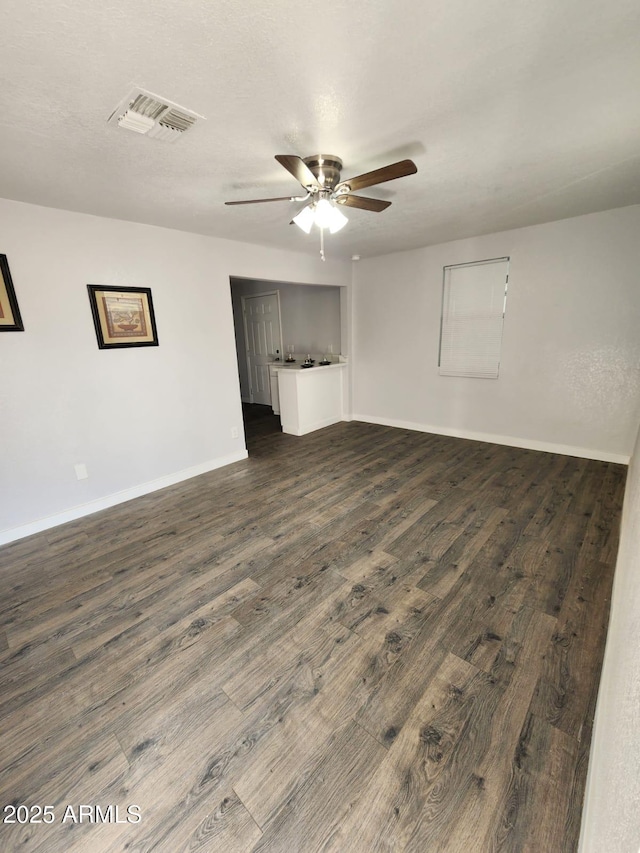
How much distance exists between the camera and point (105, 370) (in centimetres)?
299

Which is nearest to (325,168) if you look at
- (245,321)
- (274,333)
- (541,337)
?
(541,337)

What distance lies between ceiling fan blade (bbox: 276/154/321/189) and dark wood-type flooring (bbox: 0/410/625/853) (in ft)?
7.47

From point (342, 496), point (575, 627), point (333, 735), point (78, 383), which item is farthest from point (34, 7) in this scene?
point (575, 627)

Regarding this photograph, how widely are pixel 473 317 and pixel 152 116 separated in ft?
12.3

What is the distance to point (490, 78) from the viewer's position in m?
1.42

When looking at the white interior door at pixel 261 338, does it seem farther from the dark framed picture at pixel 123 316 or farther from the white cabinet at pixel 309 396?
the dark framed picture at pixel 123 316

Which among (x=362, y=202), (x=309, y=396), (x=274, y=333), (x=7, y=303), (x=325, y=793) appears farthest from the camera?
(x=274, y=333)

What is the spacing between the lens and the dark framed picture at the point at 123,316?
2879mm

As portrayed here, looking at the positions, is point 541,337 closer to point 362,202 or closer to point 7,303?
point 362,202

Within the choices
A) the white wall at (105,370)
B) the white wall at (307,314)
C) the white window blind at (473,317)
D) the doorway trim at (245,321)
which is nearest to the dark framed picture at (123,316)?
the white wall at (105,370)

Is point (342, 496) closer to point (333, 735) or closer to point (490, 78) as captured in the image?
point (333, 735)

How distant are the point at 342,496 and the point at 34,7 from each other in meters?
3.02

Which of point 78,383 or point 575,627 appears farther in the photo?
point 78,383

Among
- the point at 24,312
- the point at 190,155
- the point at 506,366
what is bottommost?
the point at 506,366
